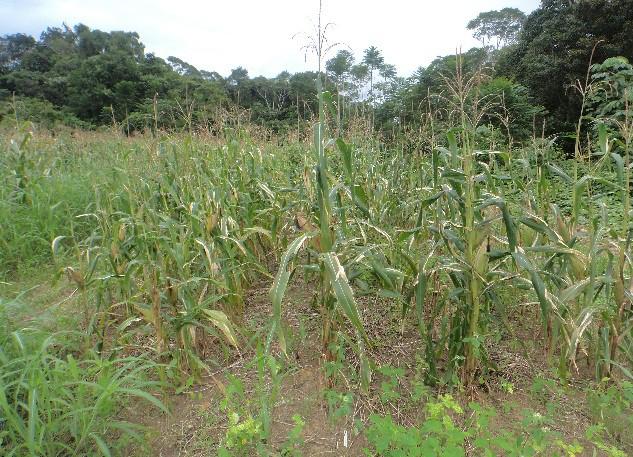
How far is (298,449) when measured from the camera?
1.60 meters

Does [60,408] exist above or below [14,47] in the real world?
below

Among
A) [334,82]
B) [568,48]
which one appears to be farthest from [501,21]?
[334,82]

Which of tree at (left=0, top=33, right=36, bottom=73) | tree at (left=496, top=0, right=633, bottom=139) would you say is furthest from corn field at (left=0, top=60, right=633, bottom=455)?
tree at (left=0, top=33, right=36, bottom=73)

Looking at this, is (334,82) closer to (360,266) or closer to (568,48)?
(360,266)

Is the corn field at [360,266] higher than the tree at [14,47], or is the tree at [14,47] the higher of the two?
the tree at [14,47]

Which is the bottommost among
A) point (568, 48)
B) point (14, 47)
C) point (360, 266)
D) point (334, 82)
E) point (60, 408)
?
point (60, 408)

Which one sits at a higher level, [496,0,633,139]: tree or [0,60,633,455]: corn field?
[496,0,633,139]: tree

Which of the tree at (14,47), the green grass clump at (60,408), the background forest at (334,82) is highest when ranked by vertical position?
the tree at (14,47)

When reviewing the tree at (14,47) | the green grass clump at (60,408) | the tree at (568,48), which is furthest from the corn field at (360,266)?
the tree at (14,47)

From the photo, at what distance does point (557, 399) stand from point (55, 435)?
2.17 metres

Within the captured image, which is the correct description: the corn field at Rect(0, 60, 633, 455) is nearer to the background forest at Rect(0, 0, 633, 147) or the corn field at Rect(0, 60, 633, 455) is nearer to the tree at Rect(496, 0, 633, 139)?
the background forest at Rect(0, 0, 633, 147)

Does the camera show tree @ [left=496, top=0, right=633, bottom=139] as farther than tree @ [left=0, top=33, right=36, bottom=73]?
No

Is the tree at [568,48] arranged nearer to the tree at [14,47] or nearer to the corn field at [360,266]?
the corn field at [360,266]

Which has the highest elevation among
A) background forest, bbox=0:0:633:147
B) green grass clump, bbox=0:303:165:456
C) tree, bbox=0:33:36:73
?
tree, bbox=0:33:36:73
